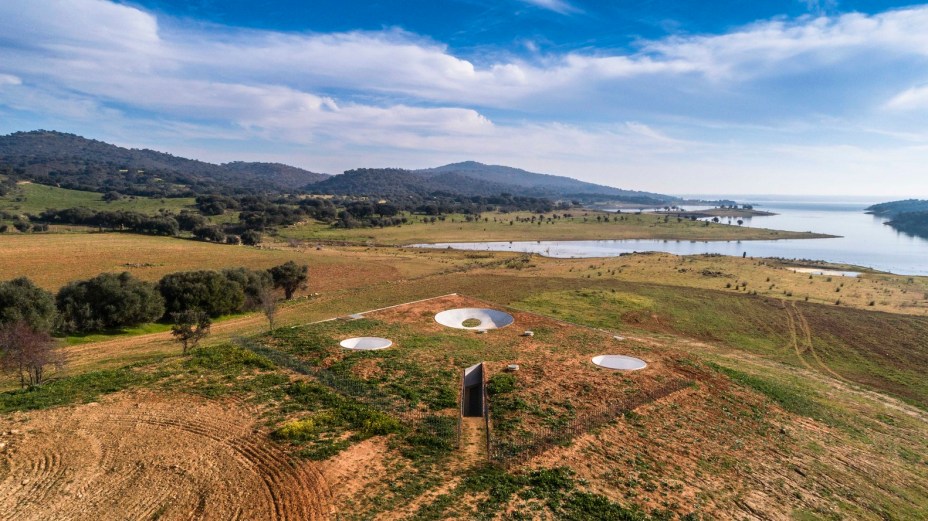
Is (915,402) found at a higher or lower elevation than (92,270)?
lower

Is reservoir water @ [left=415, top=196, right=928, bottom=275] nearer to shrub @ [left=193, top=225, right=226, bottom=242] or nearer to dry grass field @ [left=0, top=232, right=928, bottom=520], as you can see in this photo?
shrub @ [left=193, top=225, right=226, bottom=242]

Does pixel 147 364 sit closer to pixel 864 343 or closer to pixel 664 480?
pixel 664 480

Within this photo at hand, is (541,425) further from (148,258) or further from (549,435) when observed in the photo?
(148,258)

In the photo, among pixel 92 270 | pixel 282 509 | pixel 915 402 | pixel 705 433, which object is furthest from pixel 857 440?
pixel 92 270

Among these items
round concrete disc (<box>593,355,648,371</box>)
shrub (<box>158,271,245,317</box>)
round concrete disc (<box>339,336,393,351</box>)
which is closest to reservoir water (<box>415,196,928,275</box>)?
shrub (<box>158,271,245,317</box>)

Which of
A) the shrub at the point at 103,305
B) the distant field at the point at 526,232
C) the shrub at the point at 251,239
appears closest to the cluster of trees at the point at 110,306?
the shrub at the point at 103,305

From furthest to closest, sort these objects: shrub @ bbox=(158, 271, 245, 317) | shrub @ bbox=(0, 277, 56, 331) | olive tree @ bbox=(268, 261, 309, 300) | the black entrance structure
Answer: olive tree @ bbox=(268, 261, 309, 300)
shrub @ bbox=(158, 271, 245, 317)
shrub @ bbox=(0, 277, 56, 331)
the black entrance structure

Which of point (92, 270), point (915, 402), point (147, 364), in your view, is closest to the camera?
point (147, 364)
